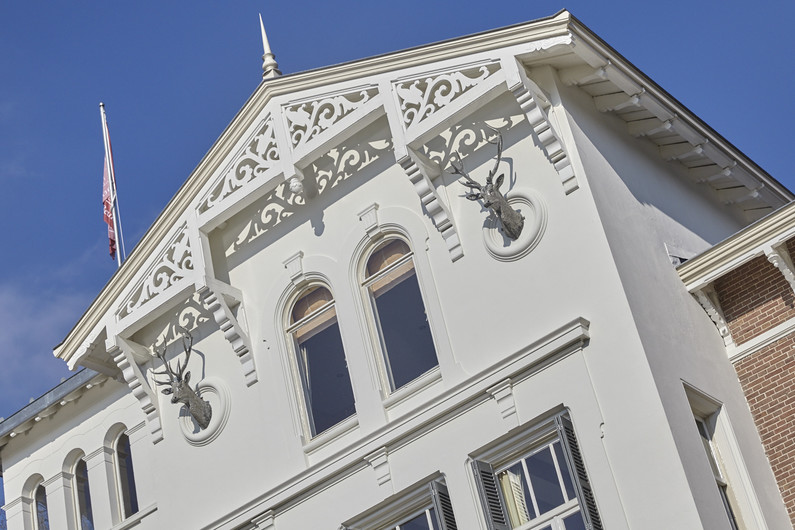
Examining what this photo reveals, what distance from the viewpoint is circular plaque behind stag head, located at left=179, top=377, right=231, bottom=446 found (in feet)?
63.3

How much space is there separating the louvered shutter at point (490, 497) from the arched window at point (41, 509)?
881cm

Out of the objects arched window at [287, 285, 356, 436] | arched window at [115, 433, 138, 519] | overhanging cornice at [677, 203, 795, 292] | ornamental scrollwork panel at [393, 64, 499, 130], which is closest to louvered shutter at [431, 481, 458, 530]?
arched window at [287, 285, 356, 436]

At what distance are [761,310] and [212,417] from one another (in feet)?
25.2

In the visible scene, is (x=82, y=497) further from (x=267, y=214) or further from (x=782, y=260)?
(x=782, y=260)

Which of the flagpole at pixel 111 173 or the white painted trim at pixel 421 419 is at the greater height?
the flagpole at pixel 111 173

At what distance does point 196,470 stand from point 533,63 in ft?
24.1

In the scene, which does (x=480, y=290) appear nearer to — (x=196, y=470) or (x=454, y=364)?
(x=454, y=364)

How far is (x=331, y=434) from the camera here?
59.1ft

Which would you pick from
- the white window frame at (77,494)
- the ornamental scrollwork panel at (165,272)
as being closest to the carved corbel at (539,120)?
the ornamental scrollwork panel at (165,272)

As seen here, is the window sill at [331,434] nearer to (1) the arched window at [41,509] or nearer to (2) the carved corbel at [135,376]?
(2) the carved corbel at [135,376]

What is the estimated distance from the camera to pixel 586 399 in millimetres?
15680

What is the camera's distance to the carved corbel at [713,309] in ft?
57.5

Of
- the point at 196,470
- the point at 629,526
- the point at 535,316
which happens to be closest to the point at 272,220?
the point at 196,470

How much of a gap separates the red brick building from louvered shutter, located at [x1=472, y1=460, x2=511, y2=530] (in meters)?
3.40
